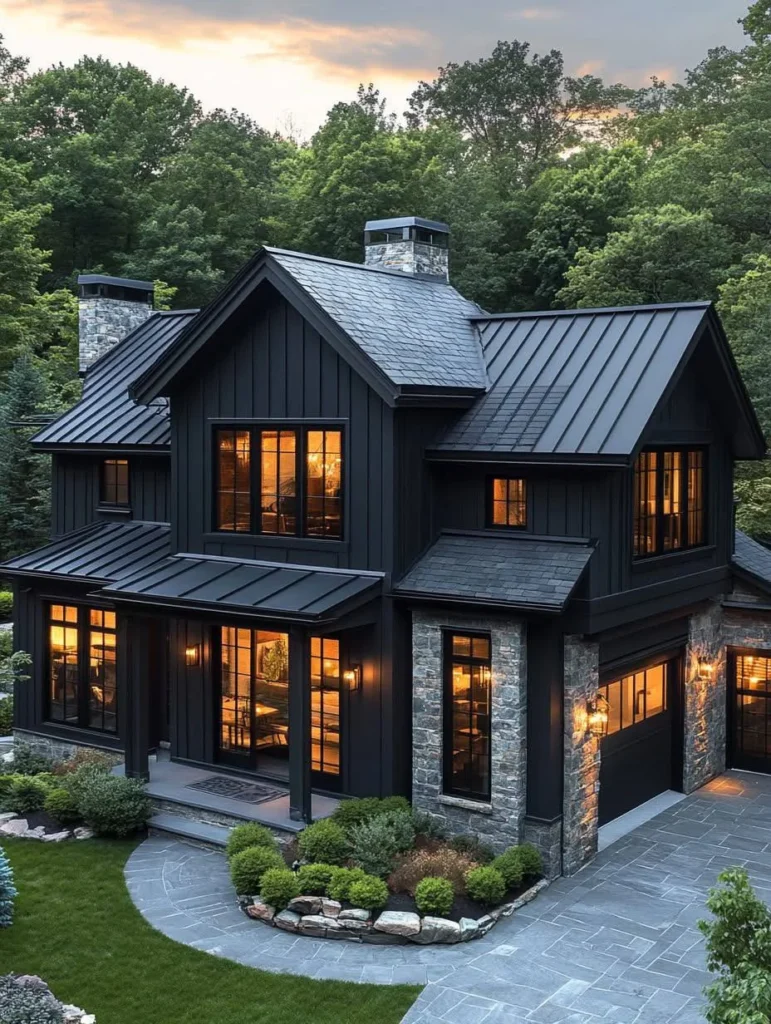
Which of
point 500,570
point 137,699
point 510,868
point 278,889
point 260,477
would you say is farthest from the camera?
point 260,477

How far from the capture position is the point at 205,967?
1076 cm

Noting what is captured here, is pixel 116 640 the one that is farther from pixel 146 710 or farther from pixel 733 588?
pixel 733 588

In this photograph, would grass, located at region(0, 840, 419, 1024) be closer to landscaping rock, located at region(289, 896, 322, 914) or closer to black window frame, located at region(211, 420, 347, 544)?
landscaping rock, located at region(289, 896, 322, 914)

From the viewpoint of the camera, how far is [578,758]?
13.5 metres

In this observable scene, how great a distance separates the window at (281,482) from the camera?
1474cm

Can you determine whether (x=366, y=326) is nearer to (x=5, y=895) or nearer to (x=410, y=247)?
(x=410, y=247)

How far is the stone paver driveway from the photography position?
1010 cm

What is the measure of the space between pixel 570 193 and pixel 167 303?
666 inches

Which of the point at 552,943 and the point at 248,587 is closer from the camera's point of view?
the point at 552,943

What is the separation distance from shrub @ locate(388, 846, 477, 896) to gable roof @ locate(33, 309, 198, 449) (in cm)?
834

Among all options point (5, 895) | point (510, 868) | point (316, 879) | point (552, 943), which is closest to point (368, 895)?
point (316, 879)

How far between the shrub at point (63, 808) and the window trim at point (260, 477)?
440 cm

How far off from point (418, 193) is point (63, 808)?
118ft

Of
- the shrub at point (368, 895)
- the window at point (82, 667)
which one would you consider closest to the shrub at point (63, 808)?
the window at point (82, 667)
